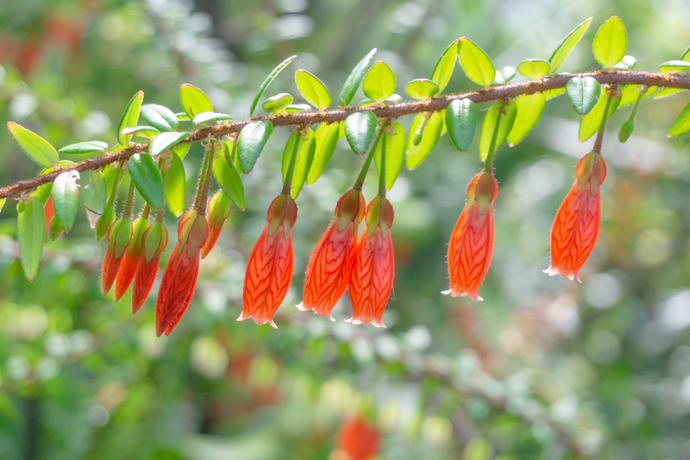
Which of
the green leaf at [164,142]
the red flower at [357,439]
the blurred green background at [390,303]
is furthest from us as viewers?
the red flower at [357,439]

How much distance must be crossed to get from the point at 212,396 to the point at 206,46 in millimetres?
1826

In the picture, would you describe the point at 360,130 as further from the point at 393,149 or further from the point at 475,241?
the point at 475,241

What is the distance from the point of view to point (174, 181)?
1.56ft

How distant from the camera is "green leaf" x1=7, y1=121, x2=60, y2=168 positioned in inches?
18.1

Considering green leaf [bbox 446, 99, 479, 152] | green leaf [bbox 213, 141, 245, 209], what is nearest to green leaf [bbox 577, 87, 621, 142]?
green leaf [bbox 446, 99, 479, 152]

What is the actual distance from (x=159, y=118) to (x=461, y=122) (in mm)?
274

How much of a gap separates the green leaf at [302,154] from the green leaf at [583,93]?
233 mm

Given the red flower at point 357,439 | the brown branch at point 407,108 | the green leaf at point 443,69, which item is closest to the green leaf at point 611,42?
the brown branch at point 407,108

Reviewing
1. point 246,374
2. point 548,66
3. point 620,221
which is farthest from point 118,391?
point 620,221

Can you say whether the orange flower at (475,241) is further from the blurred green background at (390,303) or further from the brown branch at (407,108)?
the blurred green background at (390,303)

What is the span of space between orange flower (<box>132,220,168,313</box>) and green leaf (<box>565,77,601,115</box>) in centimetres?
39

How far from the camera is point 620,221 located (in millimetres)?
1845

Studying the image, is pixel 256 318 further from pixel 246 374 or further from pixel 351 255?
pixel 246 374

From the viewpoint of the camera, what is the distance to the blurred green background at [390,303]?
1.06 meters
